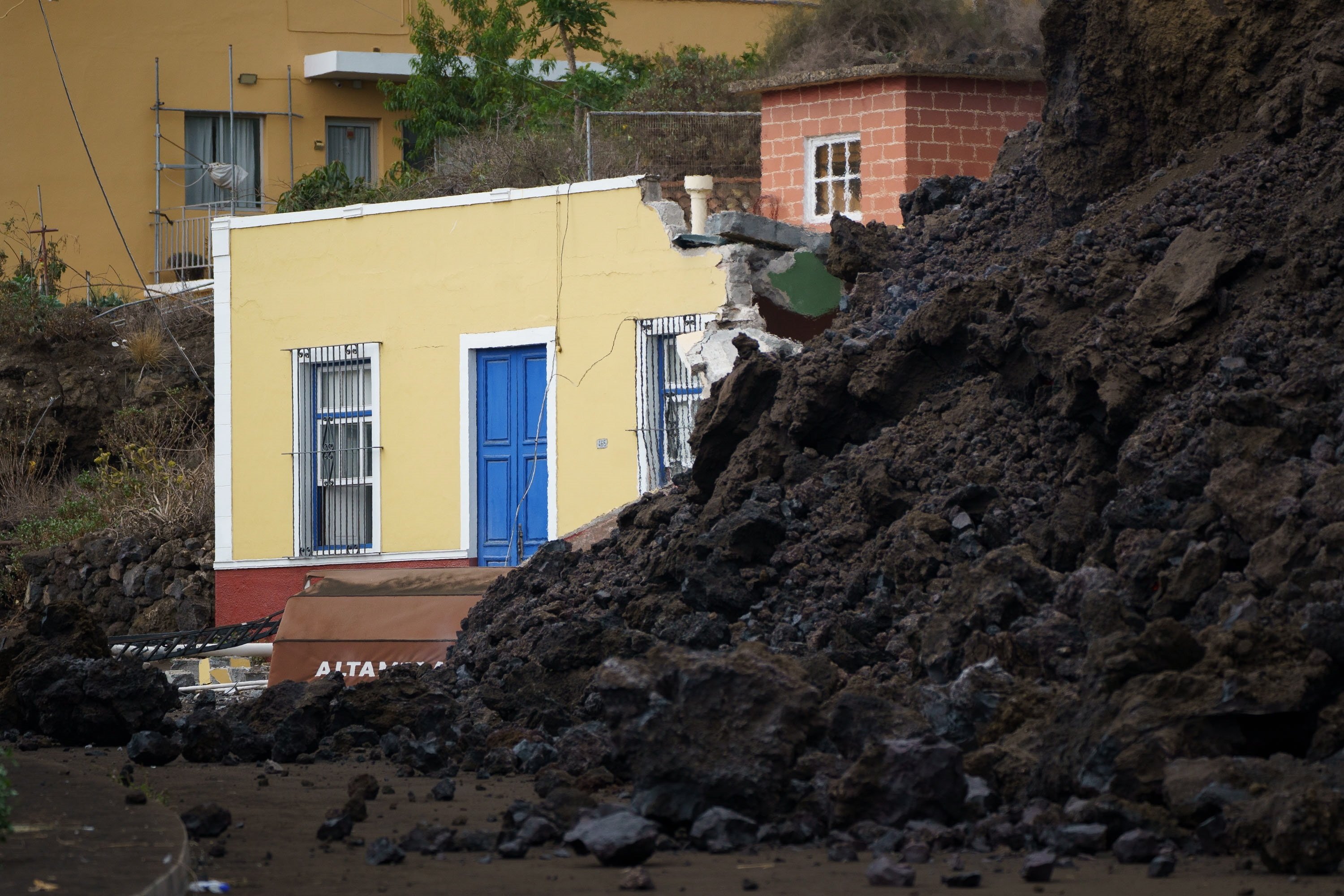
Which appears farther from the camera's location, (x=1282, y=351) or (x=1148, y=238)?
(x=1148, y=238)

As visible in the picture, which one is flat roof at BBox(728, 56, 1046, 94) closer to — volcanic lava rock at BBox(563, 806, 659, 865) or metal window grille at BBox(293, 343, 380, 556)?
metal window grille at BBox(293, 343, 380, 556)

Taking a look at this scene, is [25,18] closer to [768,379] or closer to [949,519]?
[768,379]

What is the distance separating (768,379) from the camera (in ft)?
34.1

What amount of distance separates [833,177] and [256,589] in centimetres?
740

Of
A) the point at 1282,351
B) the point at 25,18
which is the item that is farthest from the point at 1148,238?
the point at 25,18

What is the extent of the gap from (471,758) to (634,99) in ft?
50.7

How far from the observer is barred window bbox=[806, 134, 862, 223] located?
17906 millimetres

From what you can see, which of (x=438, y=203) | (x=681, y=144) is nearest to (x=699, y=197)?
(x=438, y=203)

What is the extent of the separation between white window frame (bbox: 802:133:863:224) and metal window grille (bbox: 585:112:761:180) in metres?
1.35

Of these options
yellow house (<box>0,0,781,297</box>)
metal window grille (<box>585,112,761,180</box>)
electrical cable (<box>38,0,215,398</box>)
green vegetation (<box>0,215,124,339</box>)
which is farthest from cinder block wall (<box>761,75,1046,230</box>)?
green vegetation (<box>0,215,124,339</box>)

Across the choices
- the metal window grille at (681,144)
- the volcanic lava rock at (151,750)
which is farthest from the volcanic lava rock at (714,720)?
the metal window grille at (681,144)

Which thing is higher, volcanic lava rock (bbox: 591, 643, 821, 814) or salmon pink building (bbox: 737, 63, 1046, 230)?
salmon pink building (bbox: 737, 63, 1046, 230)

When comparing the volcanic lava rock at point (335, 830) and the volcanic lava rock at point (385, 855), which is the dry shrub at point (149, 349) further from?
the volcanic lava rock at point (385, 855)

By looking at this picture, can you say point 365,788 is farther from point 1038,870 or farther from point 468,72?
point 468,72
